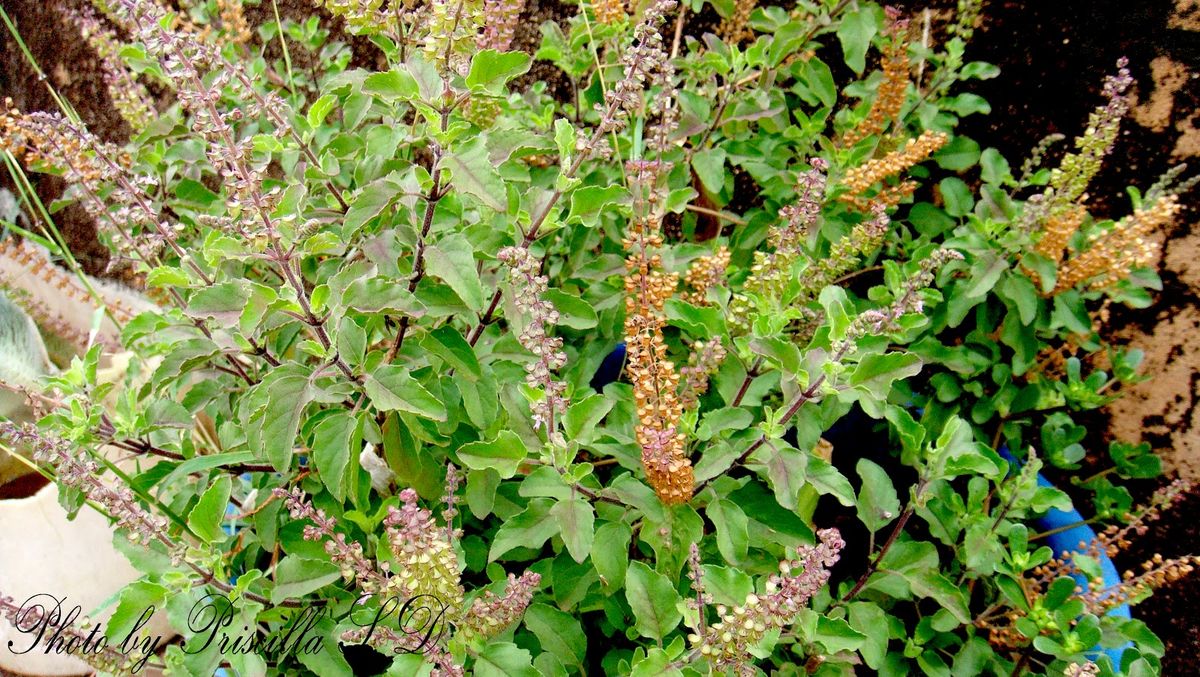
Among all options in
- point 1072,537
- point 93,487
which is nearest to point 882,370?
point 1072,537

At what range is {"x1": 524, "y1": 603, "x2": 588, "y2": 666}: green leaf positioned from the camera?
100cm

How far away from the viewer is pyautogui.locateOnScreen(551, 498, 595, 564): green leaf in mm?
903

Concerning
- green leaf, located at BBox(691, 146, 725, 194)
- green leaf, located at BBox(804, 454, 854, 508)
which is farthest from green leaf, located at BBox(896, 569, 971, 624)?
green leaf, located at BBox(691, 146, 725, 194)

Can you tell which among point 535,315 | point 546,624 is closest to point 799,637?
point 546,624

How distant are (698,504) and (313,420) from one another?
51 cm

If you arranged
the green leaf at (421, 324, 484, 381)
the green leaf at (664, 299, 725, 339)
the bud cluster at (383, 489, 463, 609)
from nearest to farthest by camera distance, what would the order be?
the bud cluster at (383, 489, 463, 609)
the green leaf at (421, 324, 484, 381)
the green leaf at (664, 299, 725, 339)

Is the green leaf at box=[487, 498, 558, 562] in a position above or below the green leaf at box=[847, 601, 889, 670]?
above

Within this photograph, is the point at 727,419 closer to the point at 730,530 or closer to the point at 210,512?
the point at 730,530

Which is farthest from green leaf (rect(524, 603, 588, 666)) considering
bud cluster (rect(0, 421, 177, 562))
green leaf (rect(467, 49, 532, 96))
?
green leaf (rect(467, 49, 532, 96))

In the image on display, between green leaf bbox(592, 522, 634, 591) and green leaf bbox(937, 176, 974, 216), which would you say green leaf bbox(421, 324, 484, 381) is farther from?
green leaf bbox(937, 176, 974, 216)

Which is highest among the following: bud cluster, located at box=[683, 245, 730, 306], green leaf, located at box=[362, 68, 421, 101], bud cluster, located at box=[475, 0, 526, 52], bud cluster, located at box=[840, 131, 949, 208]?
bud cluster, located at box=[475, 0, 526, 52]

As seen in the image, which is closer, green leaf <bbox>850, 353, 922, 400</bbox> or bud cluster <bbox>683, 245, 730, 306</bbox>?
green leaf <bbox>850, 353, 922, 400</bbox>

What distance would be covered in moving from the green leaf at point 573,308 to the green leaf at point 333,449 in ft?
0.94

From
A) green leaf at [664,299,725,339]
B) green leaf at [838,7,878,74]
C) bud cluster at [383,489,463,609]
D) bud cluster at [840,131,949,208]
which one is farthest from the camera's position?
green leaf at [838,7,878,74]
